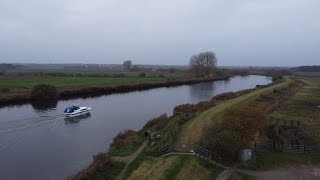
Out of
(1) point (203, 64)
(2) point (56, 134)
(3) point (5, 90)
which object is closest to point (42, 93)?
(3) point (5, 90)

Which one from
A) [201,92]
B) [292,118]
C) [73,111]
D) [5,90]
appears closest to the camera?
[292,118]

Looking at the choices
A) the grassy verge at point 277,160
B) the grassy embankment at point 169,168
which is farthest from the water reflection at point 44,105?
the grassy verge at point 277,160

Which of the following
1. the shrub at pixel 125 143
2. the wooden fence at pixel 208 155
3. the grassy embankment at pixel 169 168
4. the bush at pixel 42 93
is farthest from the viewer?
the bush at pixel 42 93

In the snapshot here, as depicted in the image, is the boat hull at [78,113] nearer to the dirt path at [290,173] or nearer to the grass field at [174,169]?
the grass field at [174,169]

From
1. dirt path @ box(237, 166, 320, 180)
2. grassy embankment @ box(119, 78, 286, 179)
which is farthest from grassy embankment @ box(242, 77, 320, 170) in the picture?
grassy embankment @ box(119, 78, 286, 179)

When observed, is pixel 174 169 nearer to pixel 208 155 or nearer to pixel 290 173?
pixel 208 155

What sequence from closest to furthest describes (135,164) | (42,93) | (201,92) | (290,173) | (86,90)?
(290,173)
(135,164)
(42,93)
(86,90)
(201,92)

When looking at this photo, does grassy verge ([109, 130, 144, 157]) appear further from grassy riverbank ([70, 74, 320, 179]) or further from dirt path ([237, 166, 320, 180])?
dirt path ([237, 166, 320, 180])
